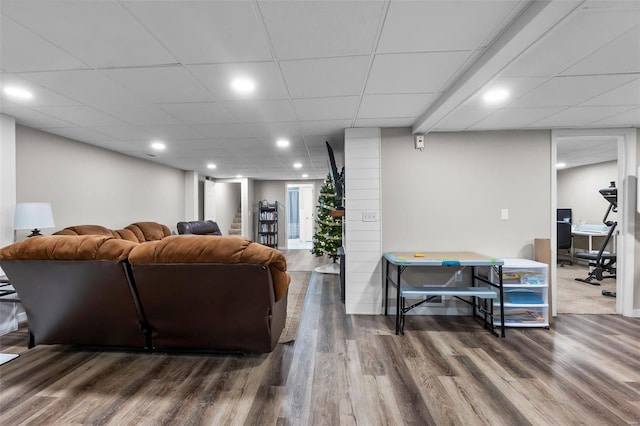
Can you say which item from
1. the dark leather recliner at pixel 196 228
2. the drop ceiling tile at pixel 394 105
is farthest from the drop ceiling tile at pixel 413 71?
the dark leather recliner at pixel 196 228

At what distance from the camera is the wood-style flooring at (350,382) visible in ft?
5.68

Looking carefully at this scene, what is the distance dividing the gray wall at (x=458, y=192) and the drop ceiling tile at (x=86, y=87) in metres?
2.72

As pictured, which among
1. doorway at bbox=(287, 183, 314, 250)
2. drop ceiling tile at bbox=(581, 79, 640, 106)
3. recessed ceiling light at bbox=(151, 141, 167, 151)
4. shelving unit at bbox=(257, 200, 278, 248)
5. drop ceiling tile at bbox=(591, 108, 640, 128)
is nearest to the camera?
drop ceiling tile at bbox=(581, 79, 640, 106)

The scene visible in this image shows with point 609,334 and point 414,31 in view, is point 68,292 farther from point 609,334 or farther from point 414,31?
point 609,334

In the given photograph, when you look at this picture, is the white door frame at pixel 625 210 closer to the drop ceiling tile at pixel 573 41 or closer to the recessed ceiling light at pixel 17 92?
the drop ceiling tile at pixel 573 41

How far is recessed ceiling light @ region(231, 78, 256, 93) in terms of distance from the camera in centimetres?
225

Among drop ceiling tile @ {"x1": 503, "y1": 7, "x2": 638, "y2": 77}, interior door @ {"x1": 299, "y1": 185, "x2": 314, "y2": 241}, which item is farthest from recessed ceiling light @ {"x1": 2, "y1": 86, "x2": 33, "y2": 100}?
interior door @ {"x1": 299, "y1": 185, "x2": 314, "y2": 241}

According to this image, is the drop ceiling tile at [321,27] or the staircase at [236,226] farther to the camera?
the staircase at [236,226]

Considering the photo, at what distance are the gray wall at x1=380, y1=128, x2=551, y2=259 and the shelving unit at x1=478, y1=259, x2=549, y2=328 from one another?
0.43 metres

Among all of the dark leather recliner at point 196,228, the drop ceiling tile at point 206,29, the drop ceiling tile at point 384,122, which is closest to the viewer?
the drop ceiling tile at point 206,29

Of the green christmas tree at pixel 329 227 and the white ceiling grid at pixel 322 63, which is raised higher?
the white ceiling grid at pixel 322 63

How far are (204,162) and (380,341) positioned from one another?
491cm

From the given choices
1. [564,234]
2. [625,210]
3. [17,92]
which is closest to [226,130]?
[17,92]

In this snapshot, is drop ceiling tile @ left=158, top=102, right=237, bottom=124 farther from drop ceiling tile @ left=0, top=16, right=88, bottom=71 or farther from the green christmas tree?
the green christmas tree
